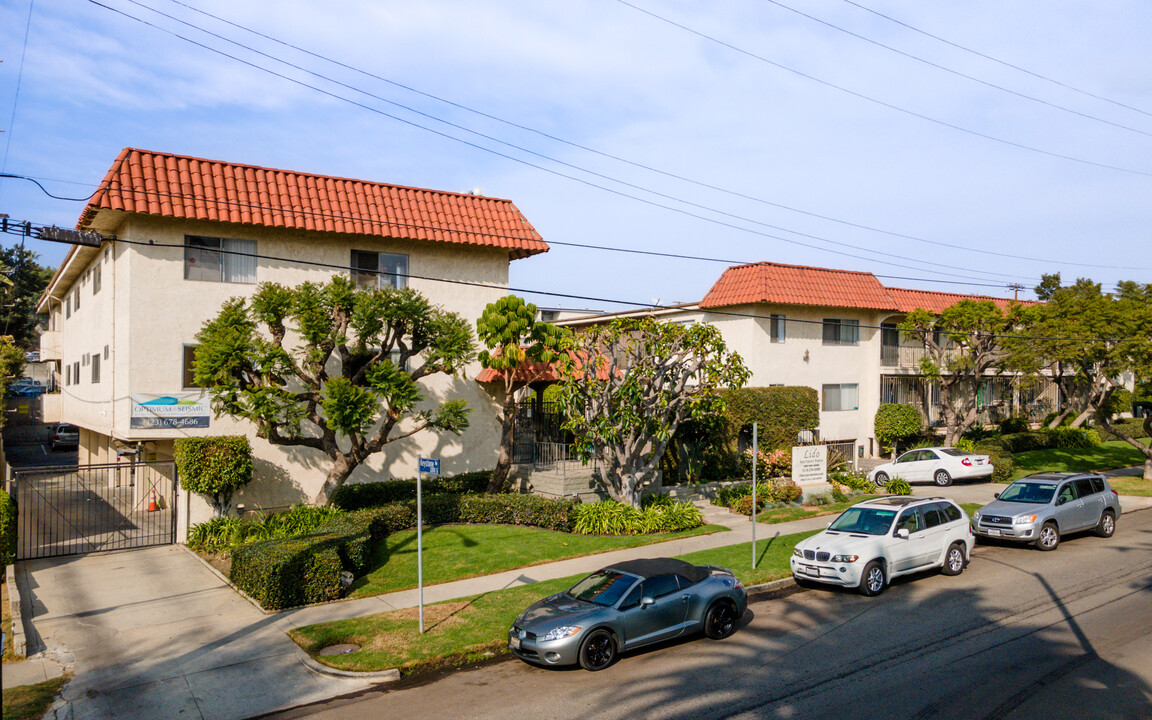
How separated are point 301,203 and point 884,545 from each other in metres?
16.2

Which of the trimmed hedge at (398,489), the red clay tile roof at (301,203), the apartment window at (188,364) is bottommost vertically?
the trimmed hedge at (398,489)

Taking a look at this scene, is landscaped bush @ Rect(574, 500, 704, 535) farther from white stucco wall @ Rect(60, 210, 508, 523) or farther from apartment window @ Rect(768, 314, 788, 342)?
apartment window @ Rect(768, 314, 788, 342)

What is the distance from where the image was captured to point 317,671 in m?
10.5

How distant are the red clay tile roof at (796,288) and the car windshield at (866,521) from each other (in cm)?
1547

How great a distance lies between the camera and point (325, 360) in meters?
18.5

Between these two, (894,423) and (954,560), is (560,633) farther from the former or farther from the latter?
(894,423)

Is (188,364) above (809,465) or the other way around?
above

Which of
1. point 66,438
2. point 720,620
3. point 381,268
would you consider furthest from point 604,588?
point 66,438

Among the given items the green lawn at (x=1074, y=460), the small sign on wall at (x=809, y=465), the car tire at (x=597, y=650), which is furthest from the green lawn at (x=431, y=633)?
the green lawn at (x=1074, y=460)

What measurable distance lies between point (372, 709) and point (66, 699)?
3.88 meters

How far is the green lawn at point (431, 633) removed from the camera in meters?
10.8

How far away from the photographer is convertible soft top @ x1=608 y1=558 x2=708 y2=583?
11.5 m

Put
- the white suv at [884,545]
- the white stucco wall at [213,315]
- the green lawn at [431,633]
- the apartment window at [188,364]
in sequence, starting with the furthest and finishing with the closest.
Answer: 1. the apartment window at [188,364]
2. the white stucco wall at [213,315]
3. the white suv at [884,545]
4. the green lawn at [431,633]

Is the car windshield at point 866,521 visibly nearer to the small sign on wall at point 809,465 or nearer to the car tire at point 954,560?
the car tire at point 954,560
